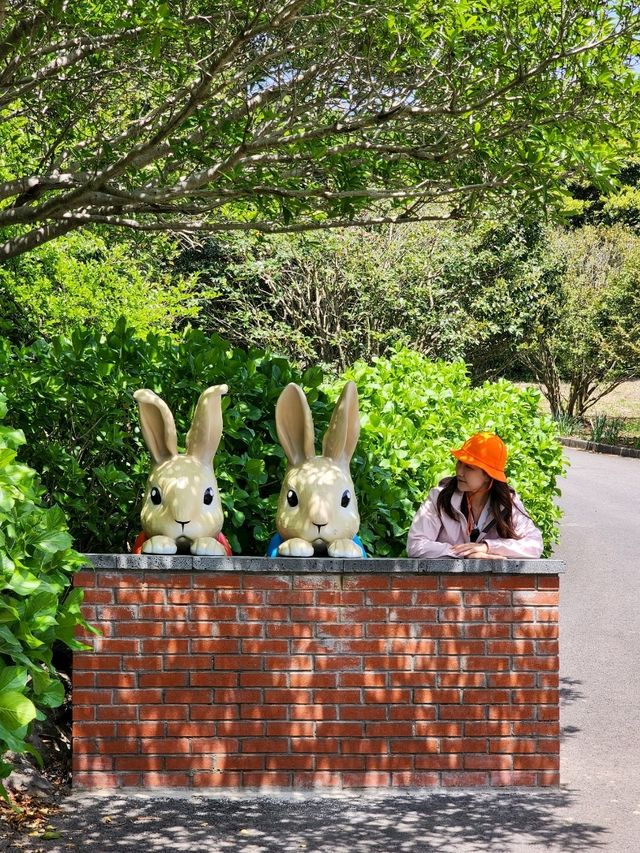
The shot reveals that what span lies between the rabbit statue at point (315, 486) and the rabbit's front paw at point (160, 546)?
528 mm

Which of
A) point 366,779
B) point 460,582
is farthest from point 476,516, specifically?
point 366,779

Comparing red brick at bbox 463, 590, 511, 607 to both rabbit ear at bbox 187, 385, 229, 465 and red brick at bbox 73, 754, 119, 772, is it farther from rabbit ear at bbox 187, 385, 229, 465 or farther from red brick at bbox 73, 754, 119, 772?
red brick at bbox 73, 754, 119, 772

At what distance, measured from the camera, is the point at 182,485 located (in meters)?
5.61

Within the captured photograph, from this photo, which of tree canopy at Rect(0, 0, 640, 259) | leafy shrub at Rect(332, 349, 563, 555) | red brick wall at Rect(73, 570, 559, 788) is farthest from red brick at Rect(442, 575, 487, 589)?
tree canopy at Rect(0, 0, 640, 259)

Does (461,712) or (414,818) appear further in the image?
(461,712)

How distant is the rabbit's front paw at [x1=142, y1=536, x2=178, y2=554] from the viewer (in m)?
5.50

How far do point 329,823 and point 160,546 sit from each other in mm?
1495

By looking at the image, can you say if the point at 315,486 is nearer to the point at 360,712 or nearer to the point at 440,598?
the point at 440,598

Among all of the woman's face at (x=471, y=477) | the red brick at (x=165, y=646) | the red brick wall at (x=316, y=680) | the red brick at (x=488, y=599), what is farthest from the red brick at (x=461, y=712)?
the red brick at (x=165, y=646)

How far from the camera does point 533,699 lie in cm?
562

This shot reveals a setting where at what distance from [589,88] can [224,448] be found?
10.2ft

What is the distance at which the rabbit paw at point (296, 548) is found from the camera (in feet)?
18.2

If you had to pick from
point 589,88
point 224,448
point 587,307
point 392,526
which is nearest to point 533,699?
point 392,526

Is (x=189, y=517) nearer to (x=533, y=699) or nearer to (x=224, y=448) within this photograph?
(x=224, y=448)
